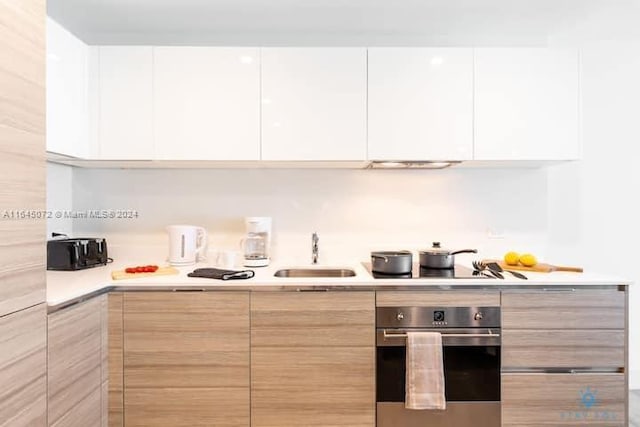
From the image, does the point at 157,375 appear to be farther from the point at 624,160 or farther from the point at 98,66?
the point at 624,160

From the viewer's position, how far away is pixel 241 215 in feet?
8.05

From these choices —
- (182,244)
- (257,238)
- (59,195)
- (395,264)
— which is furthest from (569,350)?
(59,195)

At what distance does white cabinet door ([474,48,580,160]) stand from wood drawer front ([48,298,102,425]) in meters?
2.16

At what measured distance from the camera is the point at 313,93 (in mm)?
2084

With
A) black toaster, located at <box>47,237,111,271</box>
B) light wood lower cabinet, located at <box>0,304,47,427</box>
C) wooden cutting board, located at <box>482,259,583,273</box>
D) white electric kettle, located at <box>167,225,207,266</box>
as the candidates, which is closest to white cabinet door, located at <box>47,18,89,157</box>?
black toaster, located at <box>47,237,111,271</box>

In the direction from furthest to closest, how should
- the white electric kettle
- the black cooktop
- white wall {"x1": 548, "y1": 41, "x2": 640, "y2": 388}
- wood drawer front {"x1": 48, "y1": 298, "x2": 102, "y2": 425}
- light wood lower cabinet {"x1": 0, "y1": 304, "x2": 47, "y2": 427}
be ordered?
white wall {"x1": 548, "y1": 41, "x2": 640, "y2": 388} → the white electric kettle → the black cooktop → wood drawer front {"x1": 48, "y1": 298, "x2": 102, "y2": 425} → light wood lower cabinet {"x1": 0, "y1": 304, "x2": 47, "y2": 427}

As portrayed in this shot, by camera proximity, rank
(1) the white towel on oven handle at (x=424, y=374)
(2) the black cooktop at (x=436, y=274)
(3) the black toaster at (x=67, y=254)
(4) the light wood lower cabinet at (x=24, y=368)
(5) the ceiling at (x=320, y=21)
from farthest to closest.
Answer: (5) the ceiling at (x=320, y=21) → (3) the black toaster at (x=67, y=254) → (2) the black cooktop at (x=436, y=274) → (1) the white towel on oven handle at (x=424, y=374) → (4) the light wood lower cabinet at (x=24, y=368)

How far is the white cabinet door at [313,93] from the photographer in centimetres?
208

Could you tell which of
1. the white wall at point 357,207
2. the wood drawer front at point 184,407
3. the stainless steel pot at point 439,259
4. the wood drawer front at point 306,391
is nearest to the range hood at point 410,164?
the white wall at point 357,207

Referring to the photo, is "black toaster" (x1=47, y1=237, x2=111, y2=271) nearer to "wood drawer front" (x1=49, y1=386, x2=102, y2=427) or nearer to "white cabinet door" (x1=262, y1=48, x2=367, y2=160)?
"wood drawer front" (x1=49, y1=386, x2=102, y2=427)

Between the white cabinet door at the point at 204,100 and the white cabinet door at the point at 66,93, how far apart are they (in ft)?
1.26

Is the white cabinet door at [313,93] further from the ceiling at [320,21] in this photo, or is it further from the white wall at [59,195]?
the white wall at [59,195]

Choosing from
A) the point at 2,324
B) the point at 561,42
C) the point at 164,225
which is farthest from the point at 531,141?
the point at 2,324

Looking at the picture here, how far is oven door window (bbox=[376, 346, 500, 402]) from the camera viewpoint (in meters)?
1.80
